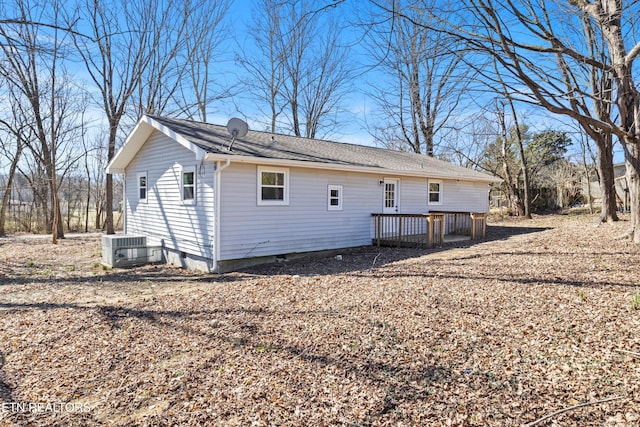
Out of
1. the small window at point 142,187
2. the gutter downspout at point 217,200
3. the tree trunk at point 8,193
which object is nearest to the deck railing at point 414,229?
the gutter downspout at point 217,200

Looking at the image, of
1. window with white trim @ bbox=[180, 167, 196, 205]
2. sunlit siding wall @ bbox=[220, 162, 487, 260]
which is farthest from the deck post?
window with white trim @ bbox=[180, 167, 196, 205]

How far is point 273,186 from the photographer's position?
30.8ft

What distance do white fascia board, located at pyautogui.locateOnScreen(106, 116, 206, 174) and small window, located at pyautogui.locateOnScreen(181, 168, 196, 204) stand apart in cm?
70

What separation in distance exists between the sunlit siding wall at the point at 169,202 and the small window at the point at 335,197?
352 cm

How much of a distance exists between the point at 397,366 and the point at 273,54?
22.7 metres

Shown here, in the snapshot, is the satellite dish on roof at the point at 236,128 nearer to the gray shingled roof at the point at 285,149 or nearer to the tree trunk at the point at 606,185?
the gray shingled roof at the point at 285,149

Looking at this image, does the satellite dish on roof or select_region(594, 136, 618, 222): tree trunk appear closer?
the satellite dish on roof

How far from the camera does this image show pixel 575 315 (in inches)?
165

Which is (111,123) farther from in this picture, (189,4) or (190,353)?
(190,353)

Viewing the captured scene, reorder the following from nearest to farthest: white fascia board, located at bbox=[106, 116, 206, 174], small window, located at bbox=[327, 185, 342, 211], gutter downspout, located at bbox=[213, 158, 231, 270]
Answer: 1. gutter downspout, located at bbox=[213, 158, 231, 270]
2. white fascia board, located at bbox=[106, 116, 206, 174]
3. small window, located at bbox=[327, 185, 342, 211]

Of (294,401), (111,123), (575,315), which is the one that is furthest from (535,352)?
(111,123)

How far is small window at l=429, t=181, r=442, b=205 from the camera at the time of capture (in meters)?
14.0

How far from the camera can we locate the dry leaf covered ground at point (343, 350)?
2.84 m

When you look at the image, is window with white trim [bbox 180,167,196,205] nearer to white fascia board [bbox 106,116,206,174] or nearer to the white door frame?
white fascia board [bbox 106,116,206,174]
